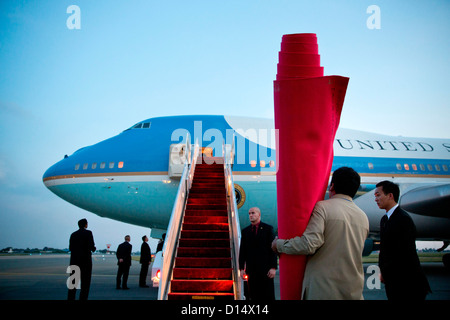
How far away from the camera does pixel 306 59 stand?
1.90 m

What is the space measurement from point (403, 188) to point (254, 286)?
27.5ft

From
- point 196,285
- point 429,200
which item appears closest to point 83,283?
point 196,285

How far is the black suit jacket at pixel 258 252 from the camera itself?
4.14m

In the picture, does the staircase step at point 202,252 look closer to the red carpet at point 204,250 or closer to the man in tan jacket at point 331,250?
the red carpet at point 204,250

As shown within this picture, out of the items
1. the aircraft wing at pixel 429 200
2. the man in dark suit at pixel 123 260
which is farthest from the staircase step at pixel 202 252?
the aircraft wing at pixel 429 200

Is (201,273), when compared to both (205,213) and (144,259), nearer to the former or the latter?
(205,213)

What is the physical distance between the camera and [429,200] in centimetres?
961

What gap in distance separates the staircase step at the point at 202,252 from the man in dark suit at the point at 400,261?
353 cm

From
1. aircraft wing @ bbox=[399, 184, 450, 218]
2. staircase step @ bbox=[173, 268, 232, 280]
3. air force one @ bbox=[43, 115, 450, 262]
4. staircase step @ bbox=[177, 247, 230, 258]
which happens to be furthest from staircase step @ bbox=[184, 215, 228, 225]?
aircraft wing @ bbox=[399, 184, 450, 218]

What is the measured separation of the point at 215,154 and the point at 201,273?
542 cm

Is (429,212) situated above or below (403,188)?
below
